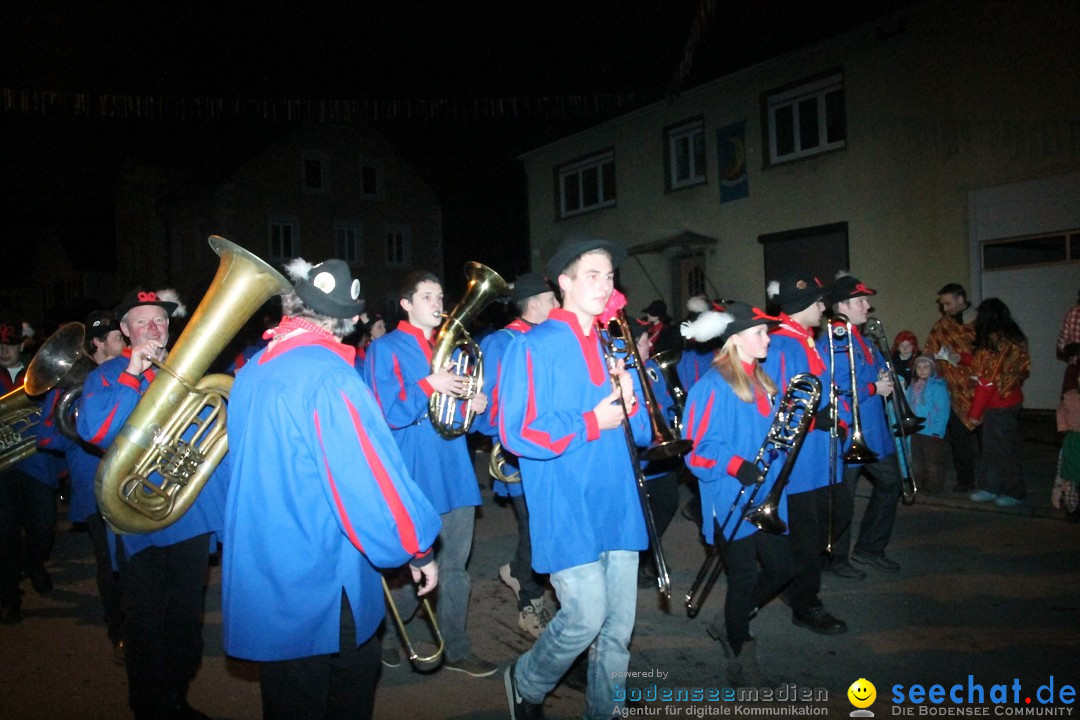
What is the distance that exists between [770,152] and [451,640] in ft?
Result: 47.8

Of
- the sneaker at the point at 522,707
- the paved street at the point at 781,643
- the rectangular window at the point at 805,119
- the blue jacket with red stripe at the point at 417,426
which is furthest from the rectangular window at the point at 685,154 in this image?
the sneaker at the point at 522,707

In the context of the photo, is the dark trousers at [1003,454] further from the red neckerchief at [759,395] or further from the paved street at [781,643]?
the red neckerchief at [759,395]

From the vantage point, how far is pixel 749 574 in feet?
13.9

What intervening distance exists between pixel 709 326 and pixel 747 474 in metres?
0.91

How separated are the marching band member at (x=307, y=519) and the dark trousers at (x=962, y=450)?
26.9 ft

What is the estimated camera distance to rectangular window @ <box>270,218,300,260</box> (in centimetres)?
3195

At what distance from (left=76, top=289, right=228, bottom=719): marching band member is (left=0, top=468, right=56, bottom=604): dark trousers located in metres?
2.51

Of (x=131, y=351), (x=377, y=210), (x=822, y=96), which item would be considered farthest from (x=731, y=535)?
(x=377, y=210)

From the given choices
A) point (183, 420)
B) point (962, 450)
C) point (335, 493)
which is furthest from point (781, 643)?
point (962, 450)

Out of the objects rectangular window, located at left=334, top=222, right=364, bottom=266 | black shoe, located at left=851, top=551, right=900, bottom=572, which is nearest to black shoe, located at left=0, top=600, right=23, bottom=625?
black shoe, located at left=851, top=551, right=900, bottom=572

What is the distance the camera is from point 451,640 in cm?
463

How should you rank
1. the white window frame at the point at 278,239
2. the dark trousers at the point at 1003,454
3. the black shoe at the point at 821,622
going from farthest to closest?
the white window frame at the point at 278,239 < the dark trousers at the point at 1003,454 < the black shoe at the point at 821,622

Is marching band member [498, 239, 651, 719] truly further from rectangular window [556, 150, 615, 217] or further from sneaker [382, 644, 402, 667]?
rectangular window [556, 150, 615, 217]

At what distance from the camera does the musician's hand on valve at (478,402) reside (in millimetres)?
4738
